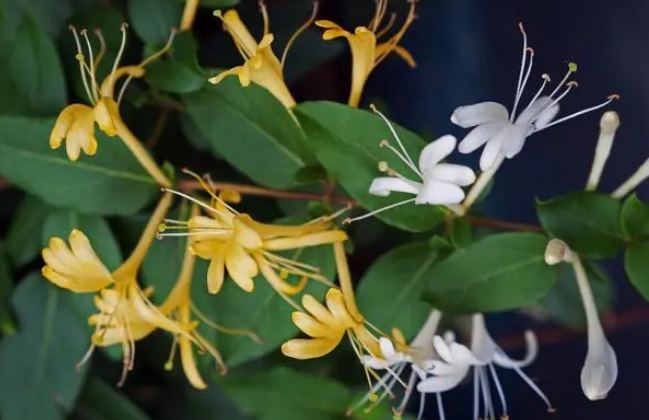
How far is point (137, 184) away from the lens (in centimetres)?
76

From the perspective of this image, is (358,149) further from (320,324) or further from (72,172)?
(72,172)

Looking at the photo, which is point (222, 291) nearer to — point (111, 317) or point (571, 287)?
point (111, 317)

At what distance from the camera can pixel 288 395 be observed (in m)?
0.87

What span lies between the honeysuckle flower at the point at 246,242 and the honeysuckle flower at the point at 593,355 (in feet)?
0.53

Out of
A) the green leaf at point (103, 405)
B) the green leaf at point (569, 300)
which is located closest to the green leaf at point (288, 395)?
the green leaf at point (103, 405)

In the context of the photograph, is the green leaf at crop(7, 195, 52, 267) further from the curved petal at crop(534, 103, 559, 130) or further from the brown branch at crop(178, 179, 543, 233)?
the curved petal at crop(534, 103, 559, 130)

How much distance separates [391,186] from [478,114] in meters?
0.08

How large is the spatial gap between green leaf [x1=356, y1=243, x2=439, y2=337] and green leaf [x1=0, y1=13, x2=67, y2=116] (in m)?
0.31

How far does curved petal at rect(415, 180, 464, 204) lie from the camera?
56cm

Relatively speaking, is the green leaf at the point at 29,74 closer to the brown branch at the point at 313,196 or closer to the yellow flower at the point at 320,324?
the brown branch at the point at 313,196

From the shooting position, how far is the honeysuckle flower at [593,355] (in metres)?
0.63

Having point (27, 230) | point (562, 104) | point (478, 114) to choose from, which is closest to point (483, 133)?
point (478, 114)

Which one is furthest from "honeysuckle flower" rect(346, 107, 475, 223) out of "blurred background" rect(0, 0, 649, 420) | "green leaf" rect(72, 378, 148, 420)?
"blurred background" rect(0, 0, 649, 420)

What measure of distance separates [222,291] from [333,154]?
0.18 metres
